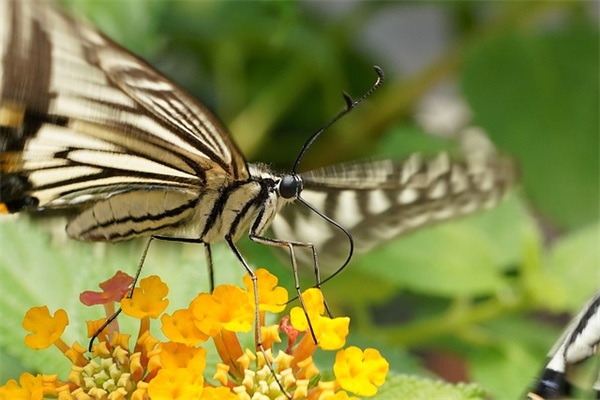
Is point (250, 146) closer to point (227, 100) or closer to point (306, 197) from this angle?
point (227, 100)

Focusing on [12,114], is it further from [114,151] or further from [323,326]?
[323,326]

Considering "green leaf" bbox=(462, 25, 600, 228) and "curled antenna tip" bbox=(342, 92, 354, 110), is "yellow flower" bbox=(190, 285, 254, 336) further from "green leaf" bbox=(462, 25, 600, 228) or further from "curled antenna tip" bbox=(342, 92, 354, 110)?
"green leaf" bbox=(462, 25, 600, 228)

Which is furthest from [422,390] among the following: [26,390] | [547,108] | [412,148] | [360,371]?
[547,108]

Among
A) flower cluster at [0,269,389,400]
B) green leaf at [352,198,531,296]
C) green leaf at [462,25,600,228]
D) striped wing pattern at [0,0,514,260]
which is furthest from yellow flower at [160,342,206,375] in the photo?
green leaf at [462,25,600,228]

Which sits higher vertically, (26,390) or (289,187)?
(289,187)

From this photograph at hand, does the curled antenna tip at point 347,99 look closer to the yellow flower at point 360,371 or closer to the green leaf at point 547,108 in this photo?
the yellow flower at point 360,371

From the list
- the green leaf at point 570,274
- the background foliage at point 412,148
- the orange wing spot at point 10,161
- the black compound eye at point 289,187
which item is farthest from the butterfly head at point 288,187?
the green leaf at point 570,274

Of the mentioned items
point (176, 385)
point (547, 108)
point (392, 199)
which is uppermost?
point (547, 108)

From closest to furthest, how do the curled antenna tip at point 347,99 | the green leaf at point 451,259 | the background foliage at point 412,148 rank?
the curled antenna tip at point 347,99
the background foliage at point 412,148
the green leaf at point 451,259
